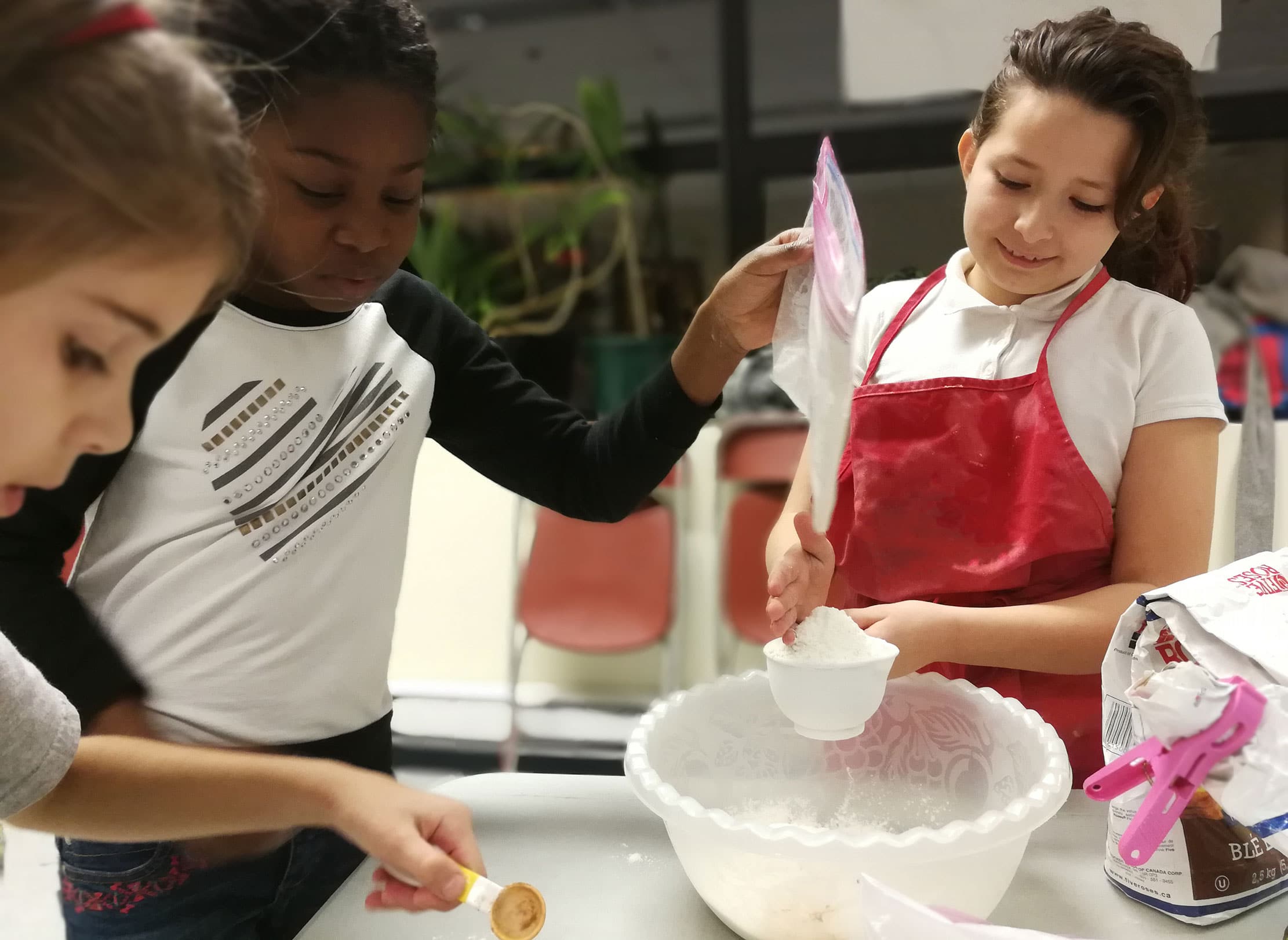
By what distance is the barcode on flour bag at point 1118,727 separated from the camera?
530 millimetres

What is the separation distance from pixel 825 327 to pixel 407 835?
353 mm

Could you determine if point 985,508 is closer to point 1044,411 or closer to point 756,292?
point 1044,411

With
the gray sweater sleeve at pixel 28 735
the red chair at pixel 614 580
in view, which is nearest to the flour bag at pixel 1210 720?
the gray sweater sleeve at pixel 28 735

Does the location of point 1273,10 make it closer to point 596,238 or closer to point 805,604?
point 805,604

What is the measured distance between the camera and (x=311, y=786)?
0.48m

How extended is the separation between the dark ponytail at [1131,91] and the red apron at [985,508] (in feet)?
0.22

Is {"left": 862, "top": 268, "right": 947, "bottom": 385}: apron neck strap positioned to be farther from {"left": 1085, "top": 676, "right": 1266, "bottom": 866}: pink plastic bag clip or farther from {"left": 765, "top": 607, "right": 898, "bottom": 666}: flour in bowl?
{"left": 1085, "top": 676, "right": 1266, "bottom": 866}: pink plastic bag clip

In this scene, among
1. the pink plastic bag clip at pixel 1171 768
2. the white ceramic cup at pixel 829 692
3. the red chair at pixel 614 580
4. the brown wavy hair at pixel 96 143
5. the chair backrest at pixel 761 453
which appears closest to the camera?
the brown wavy hair at pixel 96 143

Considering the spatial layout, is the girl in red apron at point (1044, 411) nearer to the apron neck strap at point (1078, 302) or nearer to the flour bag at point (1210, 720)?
the apron neck strap at point (1078, 302)

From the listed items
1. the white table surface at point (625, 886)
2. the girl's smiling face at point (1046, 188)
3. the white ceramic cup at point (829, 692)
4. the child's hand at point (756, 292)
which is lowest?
the white table surface at point (625, 886)

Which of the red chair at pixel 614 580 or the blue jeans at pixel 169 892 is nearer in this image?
the blue jeans at pixel 169 892

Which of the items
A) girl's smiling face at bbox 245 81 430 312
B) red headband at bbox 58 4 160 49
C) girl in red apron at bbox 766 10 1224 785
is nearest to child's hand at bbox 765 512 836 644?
girl in red apron at bbox 766 10 1224 785

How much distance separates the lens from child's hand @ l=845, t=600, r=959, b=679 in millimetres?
612

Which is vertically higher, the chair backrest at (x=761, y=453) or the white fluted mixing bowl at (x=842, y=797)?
the chair backrest at (x=761, y=453)
